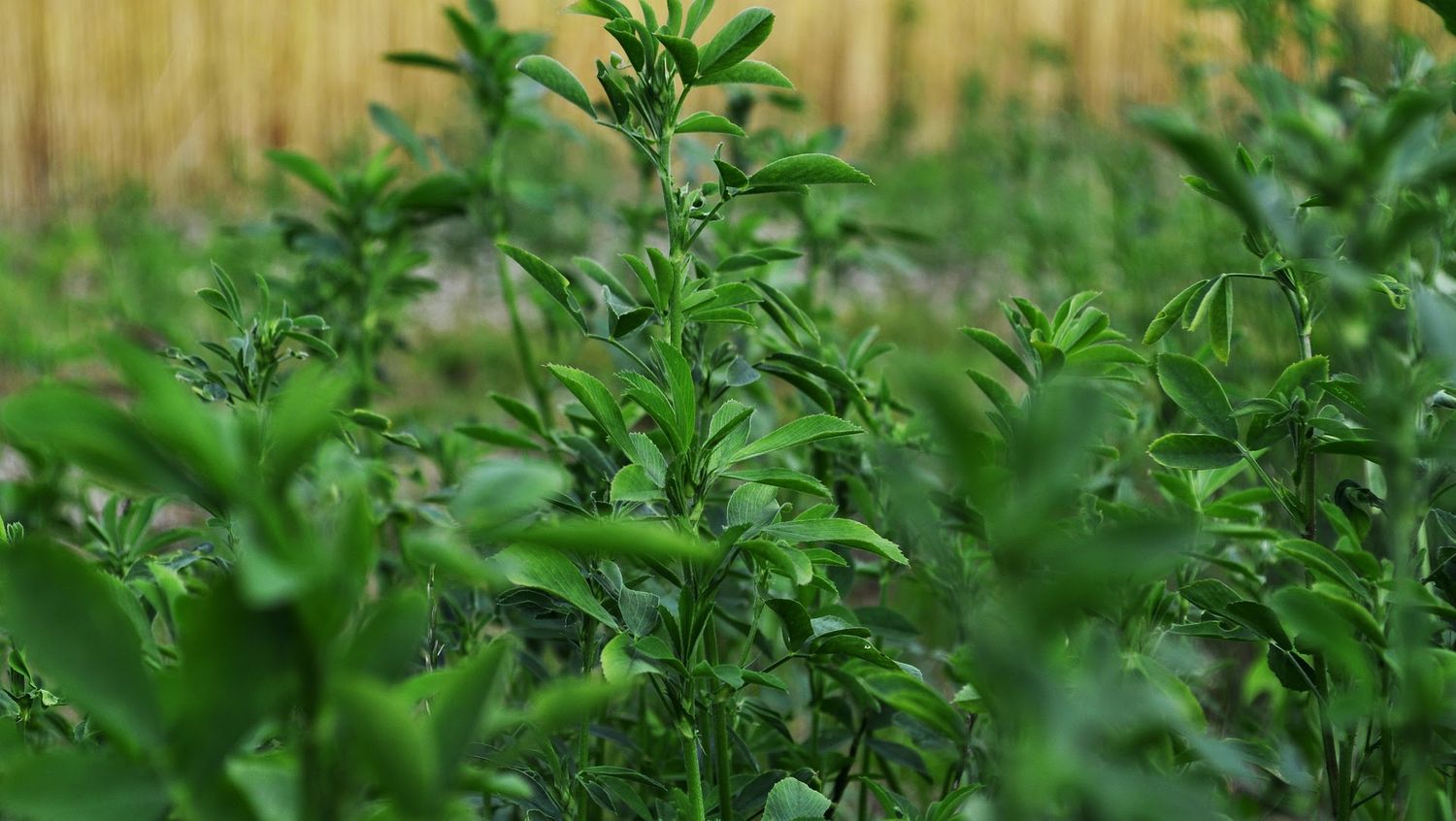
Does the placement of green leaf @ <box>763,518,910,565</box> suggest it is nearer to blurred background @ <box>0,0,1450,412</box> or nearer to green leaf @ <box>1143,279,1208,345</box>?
green leaf @ <box>1143,279,1208,345</box>

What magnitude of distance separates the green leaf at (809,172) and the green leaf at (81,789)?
546mm

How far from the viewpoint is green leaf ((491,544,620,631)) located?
0.73 meters

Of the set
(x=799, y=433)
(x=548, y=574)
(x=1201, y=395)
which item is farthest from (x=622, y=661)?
(x=1201, y=395)

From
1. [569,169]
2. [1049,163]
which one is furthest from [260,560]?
[569,169]

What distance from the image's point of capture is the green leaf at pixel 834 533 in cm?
76

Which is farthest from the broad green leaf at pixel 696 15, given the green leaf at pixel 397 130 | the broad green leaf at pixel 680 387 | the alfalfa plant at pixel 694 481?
the green leaf at pixel 397 130

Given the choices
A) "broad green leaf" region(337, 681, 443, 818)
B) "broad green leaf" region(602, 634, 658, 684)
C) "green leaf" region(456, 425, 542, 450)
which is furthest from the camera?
"green leaf" region(456, 425, 542, 450)

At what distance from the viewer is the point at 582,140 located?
175cm

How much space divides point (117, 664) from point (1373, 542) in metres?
1.27

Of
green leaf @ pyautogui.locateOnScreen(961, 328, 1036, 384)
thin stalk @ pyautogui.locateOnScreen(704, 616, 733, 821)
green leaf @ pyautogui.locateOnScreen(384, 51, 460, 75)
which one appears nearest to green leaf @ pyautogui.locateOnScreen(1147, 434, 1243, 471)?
green leaf @ pyautogui.locateOnScreen(961, 328, 1036, 384)

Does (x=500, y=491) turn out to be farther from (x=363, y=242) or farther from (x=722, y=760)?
(x=363, y=242)

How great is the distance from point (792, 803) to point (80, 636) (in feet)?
Result: 1.58

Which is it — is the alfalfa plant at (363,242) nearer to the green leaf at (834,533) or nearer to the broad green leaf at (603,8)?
the broad green leaf at (603,8)

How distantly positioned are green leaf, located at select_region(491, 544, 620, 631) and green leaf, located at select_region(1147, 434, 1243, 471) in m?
0.39
